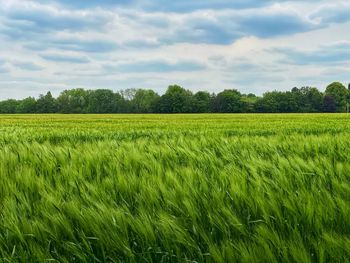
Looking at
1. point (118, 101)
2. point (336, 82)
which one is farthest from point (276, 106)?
point (118, 101)

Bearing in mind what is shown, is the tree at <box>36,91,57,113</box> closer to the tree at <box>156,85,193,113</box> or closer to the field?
the tree at <box>156,85,193,113</box>

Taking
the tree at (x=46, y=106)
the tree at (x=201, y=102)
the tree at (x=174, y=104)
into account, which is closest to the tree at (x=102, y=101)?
the tree at (x=46, y=106)

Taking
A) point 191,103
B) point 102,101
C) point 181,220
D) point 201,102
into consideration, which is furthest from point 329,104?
point 181,220

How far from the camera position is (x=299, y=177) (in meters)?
2.57

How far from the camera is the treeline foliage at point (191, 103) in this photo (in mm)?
115356

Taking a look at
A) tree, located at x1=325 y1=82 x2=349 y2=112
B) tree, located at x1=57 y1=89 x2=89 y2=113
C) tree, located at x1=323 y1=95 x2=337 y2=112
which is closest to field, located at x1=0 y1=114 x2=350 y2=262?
tree, located at x1=323 y1=95 x2=337 y2=112

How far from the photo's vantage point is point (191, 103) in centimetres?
11525

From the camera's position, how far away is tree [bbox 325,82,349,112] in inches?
4840

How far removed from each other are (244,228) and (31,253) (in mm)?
940

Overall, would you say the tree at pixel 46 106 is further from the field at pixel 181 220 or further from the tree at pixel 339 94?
the field at pixel 181 220

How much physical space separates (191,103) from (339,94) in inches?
2086

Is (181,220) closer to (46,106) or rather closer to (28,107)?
(46,106)

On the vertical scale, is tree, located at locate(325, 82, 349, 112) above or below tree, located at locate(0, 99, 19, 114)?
above

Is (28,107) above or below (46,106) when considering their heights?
below
